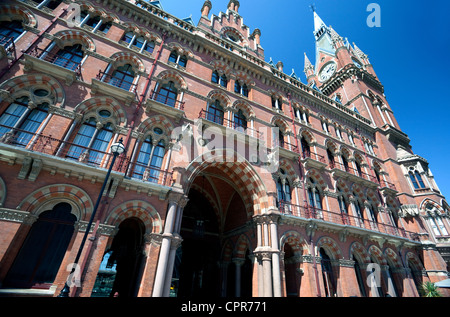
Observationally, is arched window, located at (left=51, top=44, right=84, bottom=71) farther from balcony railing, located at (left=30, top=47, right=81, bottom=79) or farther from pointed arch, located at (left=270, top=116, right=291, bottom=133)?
pointed arch, located at (left=270, top=116, right=291, bottom=133)

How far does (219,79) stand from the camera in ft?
52.6

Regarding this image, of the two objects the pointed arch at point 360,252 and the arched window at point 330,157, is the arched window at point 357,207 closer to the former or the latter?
the pointed arch at point 360,252

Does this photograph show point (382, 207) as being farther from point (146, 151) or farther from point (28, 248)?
point (28, 248)

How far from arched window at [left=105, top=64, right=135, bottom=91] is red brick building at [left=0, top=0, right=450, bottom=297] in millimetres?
114

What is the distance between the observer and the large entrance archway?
13.2 meters

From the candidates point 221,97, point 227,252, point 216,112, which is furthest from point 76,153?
point 227,252

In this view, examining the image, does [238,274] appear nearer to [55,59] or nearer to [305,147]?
[305,147]

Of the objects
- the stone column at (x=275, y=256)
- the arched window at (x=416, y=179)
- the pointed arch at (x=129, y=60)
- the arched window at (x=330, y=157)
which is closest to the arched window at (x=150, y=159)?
the pointed arch at (x=129, y=60)

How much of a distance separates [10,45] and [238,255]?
54.8ft

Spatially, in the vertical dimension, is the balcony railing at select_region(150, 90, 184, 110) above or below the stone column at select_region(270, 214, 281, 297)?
above

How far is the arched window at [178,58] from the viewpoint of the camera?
49.0 ft

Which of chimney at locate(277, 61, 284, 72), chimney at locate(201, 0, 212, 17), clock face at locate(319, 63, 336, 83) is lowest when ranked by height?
chimney at locate(277, 61, 284, 72)

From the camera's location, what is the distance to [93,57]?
1185cm

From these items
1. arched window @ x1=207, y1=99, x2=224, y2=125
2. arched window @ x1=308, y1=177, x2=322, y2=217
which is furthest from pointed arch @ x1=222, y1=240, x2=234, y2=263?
arched window @ x1=207, y1=99, x2=224, y2=125
